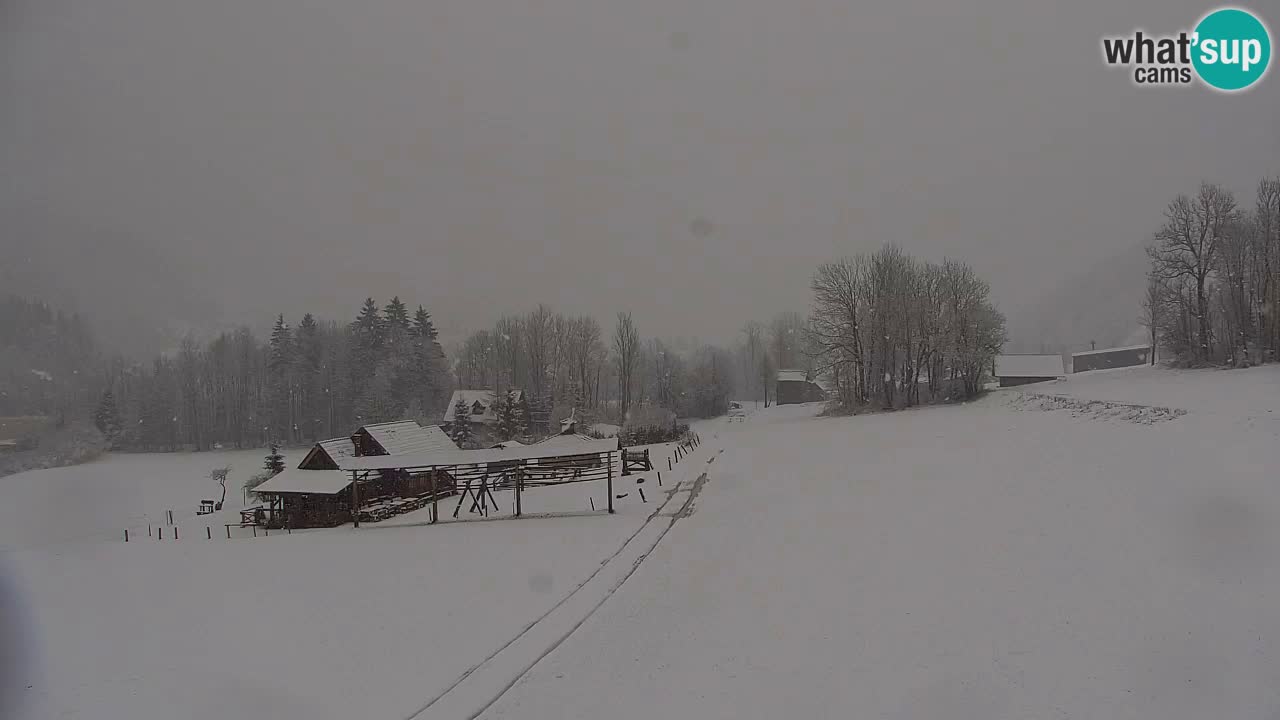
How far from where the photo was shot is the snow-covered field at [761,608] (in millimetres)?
6953

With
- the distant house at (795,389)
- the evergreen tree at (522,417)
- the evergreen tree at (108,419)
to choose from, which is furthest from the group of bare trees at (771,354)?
the evergreen tree at (108,419)

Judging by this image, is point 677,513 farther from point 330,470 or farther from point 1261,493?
point 330,470

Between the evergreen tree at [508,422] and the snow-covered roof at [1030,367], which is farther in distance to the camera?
the snow-covered roof at [1030,367]

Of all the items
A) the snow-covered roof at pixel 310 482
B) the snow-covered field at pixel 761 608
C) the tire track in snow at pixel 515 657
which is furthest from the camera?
the snow-covered roof at pixel 310 482

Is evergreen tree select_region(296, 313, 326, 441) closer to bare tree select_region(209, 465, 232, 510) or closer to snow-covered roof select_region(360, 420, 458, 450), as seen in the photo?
bare tree select_region(209, 465, 232, 510)

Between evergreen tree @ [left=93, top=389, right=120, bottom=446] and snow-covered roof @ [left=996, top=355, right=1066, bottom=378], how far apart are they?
343 ft

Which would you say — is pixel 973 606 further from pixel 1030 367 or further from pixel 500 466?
pixel 1030 367

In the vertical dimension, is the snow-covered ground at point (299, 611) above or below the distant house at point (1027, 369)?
below

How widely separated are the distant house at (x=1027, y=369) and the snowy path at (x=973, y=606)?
192 feet

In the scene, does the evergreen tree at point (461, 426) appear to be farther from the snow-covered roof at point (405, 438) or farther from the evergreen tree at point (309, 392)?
the evergreen tree at point (309, 392)

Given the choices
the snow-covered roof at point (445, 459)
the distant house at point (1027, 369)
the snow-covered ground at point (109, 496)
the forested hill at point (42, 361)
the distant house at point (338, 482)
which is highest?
the forested hill at point (42, 361)

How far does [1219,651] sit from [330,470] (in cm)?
3554

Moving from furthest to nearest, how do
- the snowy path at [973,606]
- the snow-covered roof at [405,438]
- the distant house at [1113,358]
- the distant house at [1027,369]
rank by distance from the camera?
1. the distant house at [1113,358]
2. the distant house at [1027,369]
3. the snow-covered roof at [405,438]
4. the snowy path at [973,606]

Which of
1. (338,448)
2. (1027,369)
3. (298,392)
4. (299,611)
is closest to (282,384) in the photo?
(298,392)
